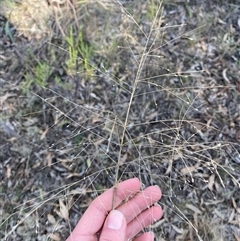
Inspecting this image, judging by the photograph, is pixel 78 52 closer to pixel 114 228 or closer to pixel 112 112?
pixel 112 112

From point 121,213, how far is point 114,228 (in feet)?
0.30

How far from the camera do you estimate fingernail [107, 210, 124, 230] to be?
152cm

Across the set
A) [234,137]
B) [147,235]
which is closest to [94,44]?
[234,137]

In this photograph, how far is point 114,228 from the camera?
150 centimetres

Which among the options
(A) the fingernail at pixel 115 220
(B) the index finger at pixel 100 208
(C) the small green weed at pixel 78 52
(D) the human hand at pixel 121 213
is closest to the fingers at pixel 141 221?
(D) the human hand at pixel 121 213

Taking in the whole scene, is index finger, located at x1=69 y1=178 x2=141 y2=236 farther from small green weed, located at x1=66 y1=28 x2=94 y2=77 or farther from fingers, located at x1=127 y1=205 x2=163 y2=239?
small green weed, located at x1=66 y1=28 x2=94 y2=77

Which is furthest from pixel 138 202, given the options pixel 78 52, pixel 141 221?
pixel 78 52

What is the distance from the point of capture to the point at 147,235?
5.78 feet

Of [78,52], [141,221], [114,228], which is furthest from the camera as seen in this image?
[78,52]

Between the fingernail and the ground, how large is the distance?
12.7 inches

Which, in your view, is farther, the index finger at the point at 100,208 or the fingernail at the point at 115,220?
the index finger at the point at 100,208

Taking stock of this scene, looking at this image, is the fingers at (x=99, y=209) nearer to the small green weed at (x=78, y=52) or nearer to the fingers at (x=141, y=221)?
the fingers at (x=141, y=221)

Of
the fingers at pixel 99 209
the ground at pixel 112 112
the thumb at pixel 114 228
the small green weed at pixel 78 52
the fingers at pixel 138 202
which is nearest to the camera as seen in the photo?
the thumb at pixel 114 228

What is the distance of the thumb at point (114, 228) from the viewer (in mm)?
1473
